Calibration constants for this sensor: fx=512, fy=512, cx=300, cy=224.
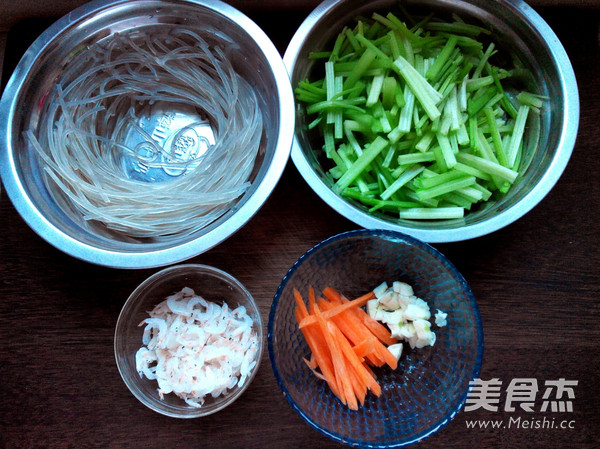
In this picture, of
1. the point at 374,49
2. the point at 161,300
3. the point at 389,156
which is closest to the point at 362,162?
the point at 389,156

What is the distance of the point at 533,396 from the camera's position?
1356 millimetres

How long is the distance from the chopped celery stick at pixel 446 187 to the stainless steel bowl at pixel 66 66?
0.36 meters

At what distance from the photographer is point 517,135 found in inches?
51.9

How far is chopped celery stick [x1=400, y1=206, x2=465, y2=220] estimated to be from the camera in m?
1.26

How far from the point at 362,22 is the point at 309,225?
1.86 ft

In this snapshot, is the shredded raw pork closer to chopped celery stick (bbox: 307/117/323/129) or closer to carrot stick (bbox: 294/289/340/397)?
carrot stick (bbox: 294/289/340/397)

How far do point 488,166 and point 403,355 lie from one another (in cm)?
52

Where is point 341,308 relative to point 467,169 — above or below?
below

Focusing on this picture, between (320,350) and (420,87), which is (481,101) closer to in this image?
(420,87)

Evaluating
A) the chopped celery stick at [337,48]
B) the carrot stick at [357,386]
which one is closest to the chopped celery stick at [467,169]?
the chopped celery stick at [337,48]

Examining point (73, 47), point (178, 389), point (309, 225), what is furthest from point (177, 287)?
point (73, 47)

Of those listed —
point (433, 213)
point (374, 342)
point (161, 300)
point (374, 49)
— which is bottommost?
point (374, 342)

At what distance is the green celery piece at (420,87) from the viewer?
1236mm

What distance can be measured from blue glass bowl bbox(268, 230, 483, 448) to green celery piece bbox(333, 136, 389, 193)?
138mm
